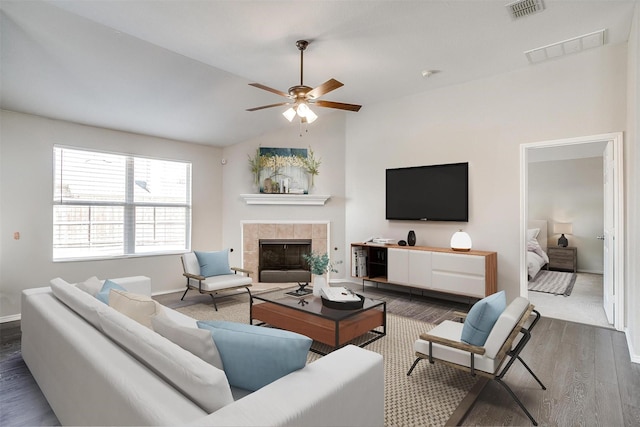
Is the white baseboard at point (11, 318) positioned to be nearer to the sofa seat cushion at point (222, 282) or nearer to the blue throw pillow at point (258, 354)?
the sofa seat cushion at point (222, 282)

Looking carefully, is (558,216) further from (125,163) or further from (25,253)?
(25,253)

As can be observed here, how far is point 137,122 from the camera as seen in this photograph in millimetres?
4770

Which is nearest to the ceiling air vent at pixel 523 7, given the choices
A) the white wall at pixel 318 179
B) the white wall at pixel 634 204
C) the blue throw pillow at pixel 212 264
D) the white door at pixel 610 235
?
the white wall at pixel 634 204

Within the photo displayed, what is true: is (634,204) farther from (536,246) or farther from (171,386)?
(536,246)

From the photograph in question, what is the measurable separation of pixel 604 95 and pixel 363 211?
11.5 ft

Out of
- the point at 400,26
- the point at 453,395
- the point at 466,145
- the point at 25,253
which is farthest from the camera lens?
the point at 466,145

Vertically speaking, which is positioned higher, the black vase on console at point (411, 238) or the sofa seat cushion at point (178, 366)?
the black vase on console at point (411, 238)

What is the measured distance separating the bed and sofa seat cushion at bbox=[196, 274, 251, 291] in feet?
16.5

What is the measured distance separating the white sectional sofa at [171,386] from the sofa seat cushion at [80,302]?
0.01 meters

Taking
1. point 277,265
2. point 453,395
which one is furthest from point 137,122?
point 453,395

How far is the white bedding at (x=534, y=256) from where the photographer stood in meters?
5.95

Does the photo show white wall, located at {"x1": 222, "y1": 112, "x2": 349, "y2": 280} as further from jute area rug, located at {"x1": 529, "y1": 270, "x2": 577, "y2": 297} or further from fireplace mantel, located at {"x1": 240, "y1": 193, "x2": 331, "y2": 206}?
jute area rug, located at {"x1": 529, "y1": 270, "x2": 577, "y2": 297}

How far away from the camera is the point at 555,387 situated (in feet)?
8.07

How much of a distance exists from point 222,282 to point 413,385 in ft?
9.52
